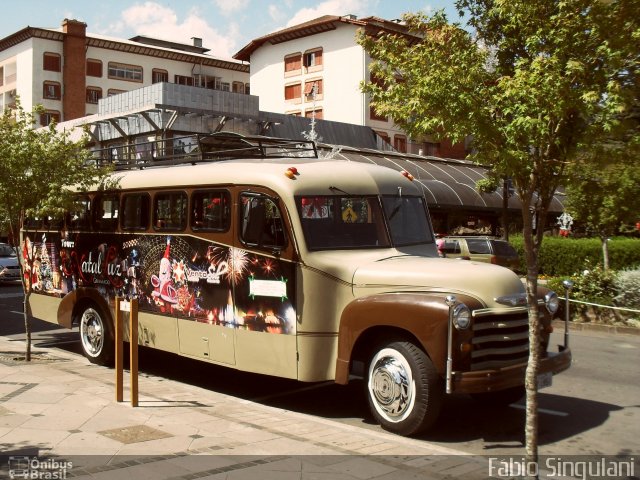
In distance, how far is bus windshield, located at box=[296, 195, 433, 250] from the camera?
29.3ft

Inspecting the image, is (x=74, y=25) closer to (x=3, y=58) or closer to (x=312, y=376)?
(x=3, y=58)

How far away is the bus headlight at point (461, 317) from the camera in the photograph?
739 cm

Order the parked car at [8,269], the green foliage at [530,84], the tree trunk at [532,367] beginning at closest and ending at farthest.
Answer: the tree trunk at [532,367]
the green foliage at [530,84]
the parked car at [8,269]

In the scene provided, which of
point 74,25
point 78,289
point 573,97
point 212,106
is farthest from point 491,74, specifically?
point 74,25

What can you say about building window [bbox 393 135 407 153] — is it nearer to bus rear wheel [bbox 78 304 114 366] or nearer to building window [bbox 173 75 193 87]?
building window [bbox 173 75 193 87]

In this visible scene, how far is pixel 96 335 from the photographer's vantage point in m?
12.3

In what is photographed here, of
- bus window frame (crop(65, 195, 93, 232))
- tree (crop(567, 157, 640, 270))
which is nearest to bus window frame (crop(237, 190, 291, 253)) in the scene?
tree (crop(567, 157, 640, 270))

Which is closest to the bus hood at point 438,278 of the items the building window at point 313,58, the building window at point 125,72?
the building window at point 313,58

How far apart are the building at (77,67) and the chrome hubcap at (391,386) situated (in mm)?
62735

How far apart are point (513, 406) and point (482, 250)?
57.1 feet

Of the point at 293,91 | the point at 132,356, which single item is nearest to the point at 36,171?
the point at 132,356

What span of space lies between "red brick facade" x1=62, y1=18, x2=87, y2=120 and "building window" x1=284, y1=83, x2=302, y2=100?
1990 centimetres

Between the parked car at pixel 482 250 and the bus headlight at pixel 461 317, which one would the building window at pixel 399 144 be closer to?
the parked car at pixel 482 250

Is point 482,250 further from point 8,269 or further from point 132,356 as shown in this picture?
point 132,356
